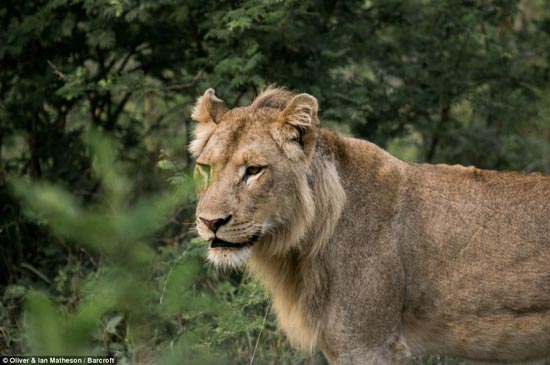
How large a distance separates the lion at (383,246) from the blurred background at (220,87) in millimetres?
1387

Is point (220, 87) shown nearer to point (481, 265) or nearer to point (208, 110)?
point (208, 110)

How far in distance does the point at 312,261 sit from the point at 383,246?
41 centimetres

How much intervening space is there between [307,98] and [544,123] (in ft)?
13.7

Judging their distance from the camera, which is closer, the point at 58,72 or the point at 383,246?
the point at 383,246

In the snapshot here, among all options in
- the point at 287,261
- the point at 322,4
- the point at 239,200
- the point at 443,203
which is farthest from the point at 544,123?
the point at 239,200

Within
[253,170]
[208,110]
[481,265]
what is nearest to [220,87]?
[208,110]

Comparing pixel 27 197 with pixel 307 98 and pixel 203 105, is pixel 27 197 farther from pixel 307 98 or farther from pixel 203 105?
pixel 203 105

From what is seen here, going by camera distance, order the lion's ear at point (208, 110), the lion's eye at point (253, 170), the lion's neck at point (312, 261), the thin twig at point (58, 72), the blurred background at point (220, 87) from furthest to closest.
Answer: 1. the thin twig at point (58, 72)
2. the blurred background at point (220, 87)
3. the lion's ear at point (208, 110)
4. the lion's neck at point (312, 261)
5. the lion's eye at point (253, 170)

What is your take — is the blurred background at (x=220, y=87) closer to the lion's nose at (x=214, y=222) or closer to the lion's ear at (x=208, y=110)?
the lion's ear at (x=208, y=110)

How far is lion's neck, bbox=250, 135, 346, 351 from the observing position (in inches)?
183

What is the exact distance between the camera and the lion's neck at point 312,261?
15.3 ft

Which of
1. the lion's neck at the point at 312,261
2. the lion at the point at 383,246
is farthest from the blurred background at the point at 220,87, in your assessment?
the lion at the point at 383,246

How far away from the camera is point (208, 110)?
4855 mm

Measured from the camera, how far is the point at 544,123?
7.86 meters
